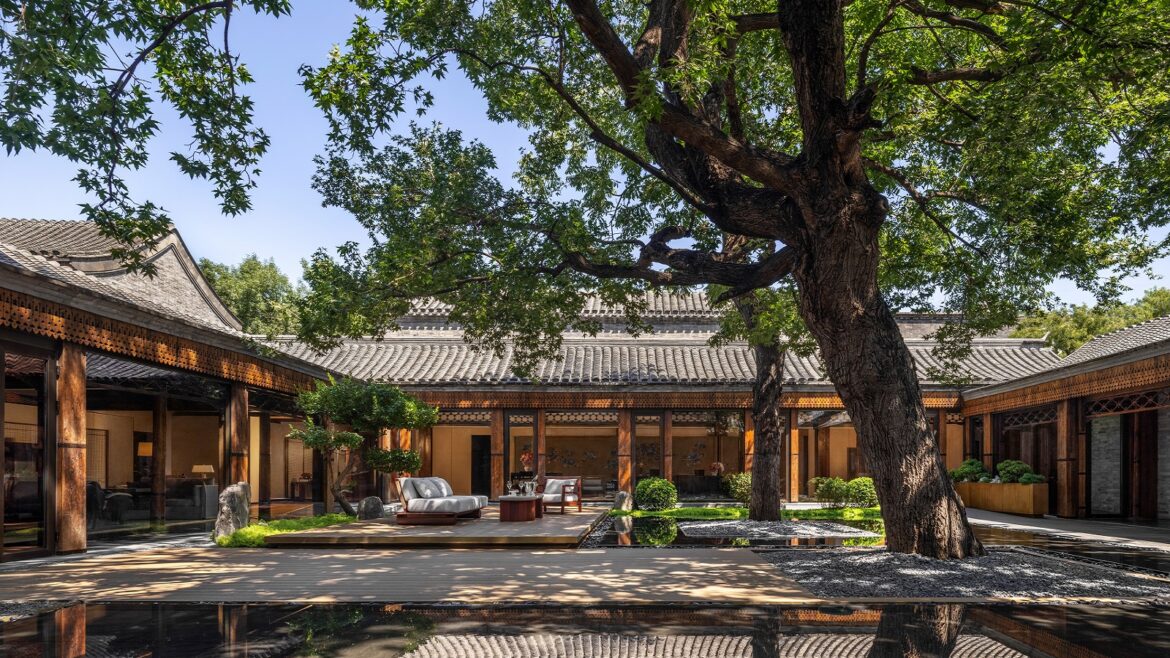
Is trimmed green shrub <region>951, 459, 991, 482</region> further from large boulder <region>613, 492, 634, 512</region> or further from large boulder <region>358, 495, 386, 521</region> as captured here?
large boulder <region>358, 495, 386, 521</region>

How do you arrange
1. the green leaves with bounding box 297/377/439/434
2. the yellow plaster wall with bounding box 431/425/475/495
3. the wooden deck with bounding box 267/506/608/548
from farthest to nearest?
the yellow plaster wall with bounding box 431/425/475/495 → the green leaves with bounding box 297/377/439/434 → the wooden deck with bounding box 267/506/608/548

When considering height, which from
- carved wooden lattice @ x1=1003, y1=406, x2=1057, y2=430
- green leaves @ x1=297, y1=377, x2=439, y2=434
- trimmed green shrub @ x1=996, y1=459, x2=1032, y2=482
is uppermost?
green leaves @ x1=297, y1=377, x2=439, y2=434

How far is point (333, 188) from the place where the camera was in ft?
36.8

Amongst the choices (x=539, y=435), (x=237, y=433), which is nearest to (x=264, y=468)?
(x=539, y=435)

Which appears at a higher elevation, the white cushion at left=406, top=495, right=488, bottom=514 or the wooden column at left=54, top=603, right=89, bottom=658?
the wooden column at left=54, top=603, right=89, bottom=658

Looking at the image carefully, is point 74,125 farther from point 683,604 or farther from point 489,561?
point 683,604

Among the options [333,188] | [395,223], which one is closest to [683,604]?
[395,223]

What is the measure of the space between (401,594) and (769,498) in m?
8.72

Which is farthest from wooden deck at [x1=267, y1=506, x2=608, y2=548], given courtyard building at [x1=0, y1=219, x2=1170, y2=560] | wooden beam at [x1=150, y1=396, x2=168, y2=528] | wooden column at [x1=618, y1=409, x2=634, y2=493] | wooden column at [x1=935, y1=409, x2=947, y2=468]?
wooden column at [x1=935, y1=409, x2=947, y2=468]

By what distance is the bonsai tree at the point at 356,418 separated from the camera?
14.9m

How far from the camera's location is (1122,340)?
1670 cm

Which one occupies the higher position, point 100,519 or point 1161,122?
point 1161,122

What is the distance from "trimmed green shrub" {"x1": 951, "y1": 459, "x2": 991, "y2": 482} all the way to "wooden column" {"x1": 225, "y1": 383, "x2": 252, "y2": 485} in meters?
15.7

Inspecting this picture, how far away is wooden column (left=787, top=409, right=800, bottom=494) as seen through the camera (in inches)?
795
